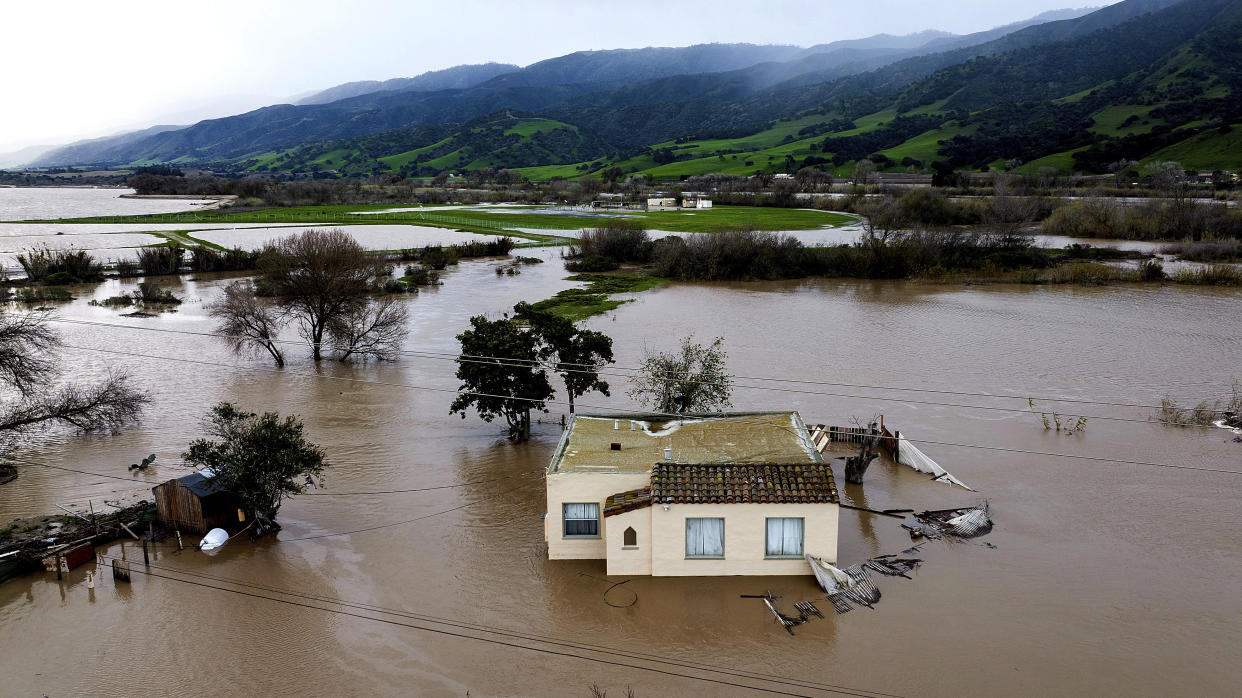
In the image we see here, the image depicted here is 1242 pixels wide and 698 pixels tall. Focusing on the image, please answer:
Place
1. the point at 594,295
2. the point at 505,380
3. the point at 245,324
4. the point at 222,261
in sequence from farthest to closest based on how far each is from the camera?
1. the point at 222,261
2. the point at 594,295
3. the point at 245,324
4. the point at 505,380

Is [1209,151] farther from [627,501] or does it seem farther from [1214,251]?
[627,501]

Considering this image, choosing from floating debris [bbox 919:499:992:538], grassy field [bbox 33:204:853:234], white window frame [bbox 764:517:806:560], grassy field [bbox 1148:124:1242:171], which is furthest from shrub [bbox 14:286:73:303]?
grassy field [bbox 1148:124:1242:171]

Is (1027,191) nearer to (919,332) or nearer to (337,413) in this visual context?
(919,332)

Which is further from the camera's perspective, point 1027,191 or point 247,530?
point 1027,191

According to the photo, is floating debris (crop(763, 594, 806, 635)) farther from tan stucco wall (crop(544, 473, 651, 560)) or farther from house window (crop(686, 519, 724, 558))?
tan stucco wall (crop(544, 473, 651, 560))

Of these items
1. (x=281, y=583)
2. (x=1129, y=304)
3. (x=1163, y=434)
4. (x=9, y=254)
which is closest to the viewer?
(x=281, y=583)

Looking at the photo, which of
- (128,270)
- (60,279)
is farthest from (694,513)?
(128,270)

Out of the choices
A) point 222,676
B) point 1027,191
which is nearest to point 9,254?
point 222,676
